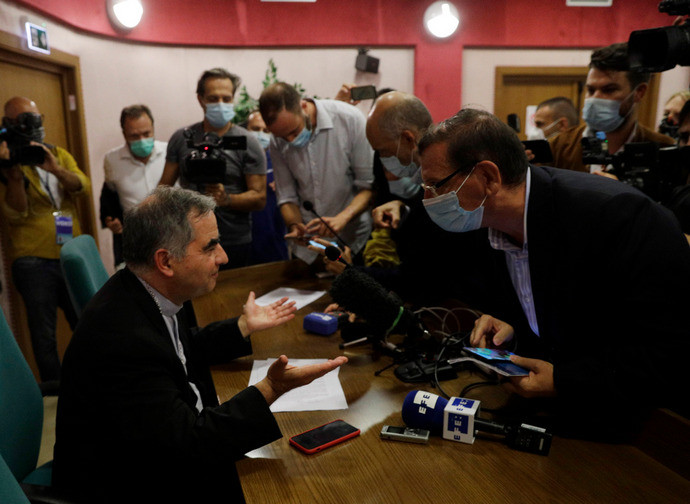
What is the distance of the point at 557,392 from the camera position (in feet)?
3.84

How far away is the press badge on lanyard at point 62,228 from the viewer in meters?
3.04

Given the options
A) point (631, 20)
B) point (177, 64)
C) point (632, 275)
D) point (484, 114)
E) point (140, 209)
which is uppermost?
point (631, 20)

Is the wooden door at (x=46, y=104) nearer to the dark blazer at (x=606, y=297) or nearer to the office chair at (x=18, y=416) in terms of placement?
the office chair at (x=18, y=416)

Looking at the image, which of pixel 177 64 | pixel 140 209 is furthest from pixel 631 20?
pixel 140 209

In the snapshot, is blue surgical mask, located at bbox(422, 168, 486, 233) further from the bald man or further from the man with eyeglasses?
the bald man

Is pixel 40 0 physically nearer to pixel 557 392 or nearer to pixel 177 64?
pixel 177 64

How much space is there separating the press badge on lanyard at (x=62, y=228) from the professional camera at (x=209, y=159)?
31.8 inches

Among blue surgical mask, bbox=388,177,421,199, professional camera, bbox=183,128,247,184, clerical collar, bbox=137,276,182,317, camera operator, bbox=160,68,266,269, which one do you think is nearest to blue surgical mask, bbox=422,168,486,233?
clerical collar, bbox=137,276,182,317

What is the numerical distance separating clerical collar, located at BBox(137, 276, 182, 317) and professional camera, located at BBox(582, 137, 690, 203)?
165 centimetres

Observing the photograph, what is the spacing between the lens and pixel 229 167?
2.93 meters

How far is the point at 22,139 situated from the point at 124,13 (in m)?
2.05

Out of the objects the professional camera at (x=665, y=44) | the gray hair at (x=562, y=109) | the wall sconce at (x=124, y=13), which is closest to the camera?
the professional camera at (x=665, y=44)

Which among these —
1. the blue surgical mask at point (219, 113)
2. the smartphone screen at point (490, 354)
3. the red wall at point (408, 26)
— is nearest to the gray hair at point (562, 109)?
the red wall at point (408, 26)

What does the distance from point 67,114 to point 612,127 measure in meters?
3.55
